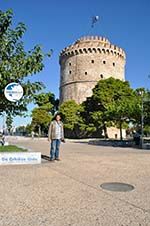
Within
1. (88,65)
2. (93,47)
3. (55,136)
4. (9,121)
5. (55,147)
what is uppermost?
(93,47)

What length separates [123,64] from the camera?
71250 millimetres

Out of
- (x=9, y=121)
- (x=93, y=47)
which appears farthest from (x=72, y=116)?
(x=9, y=121)

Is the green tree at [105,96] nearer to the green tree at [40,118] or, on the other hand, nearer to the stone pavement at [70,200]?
the green tree at [40,118]

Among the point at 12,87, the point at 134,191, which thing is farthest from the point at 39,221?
the point at 12,87

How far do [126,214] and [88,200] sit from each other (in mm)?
1047

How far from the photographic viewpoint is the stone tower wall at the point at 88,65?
218ft

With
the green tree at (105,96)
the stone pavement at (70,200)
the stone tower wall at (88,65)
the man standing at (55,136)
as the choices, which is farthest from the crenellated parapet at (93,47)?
the stone pavement at (70,200)

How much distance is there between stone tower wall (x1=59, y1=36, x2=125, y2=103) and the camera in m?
66.3

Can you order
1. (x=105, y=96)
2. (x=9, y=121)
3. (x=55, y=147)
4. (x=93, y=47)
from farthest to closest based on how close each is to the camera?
(x=93, y=47), (x=105, y=96), (x=9, y=121), (x=55, y=147)

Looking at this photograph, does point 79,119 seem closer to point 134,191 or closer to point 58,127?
point 58,127

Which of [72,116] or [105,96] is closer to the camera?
[105,96]

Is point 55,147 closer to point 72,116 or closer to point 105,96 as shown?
point 105,96

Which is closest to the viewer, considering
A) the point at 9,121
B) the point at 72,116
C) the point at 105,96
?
the point at 9,121

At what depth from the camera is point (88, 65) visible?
66.5 m
